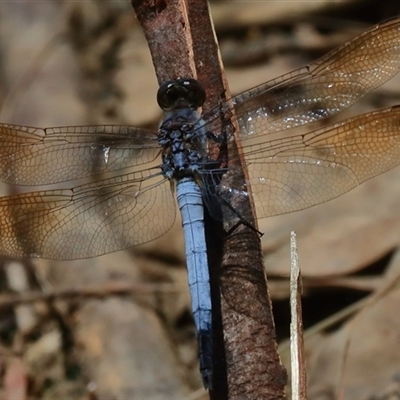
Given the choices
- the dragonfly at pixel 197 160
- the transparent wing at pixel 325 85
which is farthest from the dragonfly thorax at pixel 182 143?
the transparent wing at pixel 325 85

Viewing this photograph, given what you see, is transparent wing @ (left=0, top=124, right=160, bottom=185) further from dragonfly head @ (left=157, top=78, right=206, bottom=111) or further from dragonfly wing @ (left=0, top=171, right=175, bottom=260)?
dragonfly head @ (left=157, top=78, right=206, bottom=111)

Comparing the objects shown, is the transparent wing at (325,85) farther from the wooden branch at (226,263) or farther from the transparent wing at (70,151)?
the transparent wing at (70,151)

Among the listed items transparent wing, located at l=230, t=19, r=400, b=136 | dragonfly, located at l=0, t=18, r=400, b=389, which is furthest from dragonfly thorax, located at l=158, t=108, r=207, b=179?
transparent wing, located at l=230, t=19, r=400, b=136

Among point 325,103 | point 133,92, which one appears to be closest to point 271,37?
point 133,92

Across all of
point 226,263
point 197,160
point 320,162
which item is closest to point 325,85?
point 320,162

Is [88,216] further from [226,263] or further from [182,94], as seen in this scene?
[226,263]

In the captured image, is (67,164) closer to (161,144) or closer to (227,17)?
(161,144)

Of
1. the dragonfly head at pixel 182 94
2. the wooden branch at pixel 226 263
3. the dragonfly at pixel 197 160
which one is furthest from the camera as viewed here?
the dragonfly at pixel 197 160
